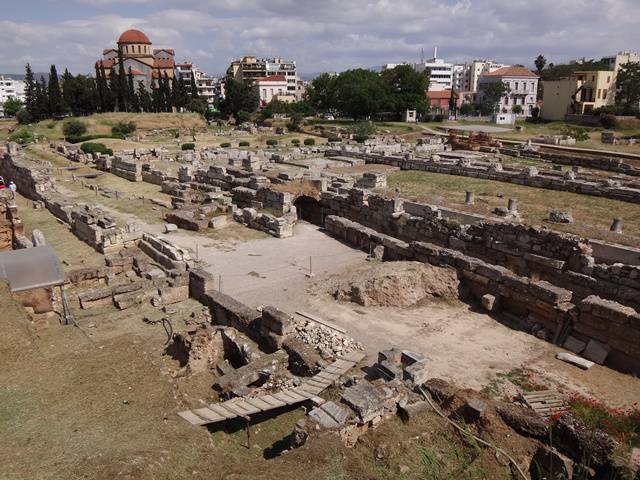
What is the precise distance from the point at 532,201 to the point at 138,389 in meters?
20.0

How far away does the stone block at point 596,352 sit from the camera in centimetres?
1203

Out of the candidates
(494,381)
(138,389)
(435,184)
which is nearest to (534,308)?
(494,381)

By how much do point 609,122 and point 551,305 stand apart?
56625 millimetres

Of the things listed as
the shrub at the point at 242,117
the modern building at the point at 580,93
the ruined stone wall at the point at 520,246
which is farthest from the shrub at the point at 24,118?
the modern building at the point at 580,93

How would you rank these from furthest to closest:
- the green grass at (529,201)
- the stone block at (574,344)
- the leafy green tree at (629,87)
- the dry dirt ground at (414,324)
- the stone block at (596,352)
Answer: the leafy green tree at (629,87)
the green grass at (529,201)
the stone block at (574,344)
the stone block at (596,352)
the dry dirt ground at (414,324)

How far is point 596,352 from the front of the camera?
1214cm

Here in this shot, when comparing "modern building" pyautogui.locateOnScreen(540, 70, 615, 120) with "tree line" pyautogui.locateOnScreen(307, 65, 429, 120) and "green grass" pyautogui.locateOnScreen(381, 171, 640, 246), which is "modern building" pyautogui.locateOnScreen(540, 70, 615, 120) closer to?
"tree line" pyautogui.locateOnScreen(307, 65, 429, 120)

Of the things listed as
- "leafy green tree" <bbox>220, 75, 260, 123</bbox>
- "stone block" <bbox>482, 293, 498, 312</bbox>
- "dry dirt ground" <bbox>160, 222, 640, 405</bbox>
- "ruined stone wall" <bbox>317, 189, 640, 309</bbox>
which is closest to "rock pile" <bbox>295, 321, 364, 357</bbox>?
"dry dirt ground" <bbox>160, 222, 640, 405</bbox>

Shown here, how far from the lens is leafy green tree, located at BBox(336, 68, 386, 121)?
6844cm

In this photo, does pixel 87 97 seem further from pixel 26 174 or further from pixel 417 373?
pixel 417 373

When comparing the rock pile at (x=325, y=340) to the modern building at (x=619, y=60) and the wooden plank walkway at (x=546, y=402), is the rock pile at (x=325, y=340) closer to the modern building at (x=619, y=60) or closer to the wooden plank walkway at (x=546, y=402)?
the wooden plank walkway at (x=546, y=402)

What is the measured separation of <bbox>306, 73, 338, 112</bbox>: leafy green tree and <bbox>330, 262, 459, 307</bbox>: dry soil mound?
217 ft

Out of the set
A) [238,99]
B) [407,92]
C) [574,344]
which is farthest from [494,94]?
[574,344]

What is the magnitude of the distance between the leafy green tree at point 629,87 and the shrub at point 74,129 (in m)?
67.1
